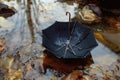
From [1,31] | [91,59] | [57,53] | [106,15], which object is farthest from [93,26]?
[1,31]

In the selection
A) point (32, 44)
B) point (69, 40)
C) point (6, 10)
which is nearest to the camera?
point (69, 40)

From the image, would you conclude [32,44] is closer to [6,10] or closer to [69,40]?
[69,40]

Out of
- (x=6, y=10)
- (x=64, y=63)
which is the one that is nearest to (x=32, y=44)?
(x=64, y=63)

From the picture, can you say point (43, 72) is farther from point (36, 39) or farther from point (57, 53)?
point (36, 39)

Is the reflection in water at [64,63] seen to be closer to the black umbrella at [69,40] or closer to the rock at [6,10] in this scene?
the black umbrella at [69,40]

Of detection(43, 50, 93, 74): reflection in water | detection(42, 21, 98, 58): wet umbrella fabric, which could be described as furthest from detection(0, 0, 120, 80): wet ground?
detection(42, 21, 98, 58): wet umbrella fabric
